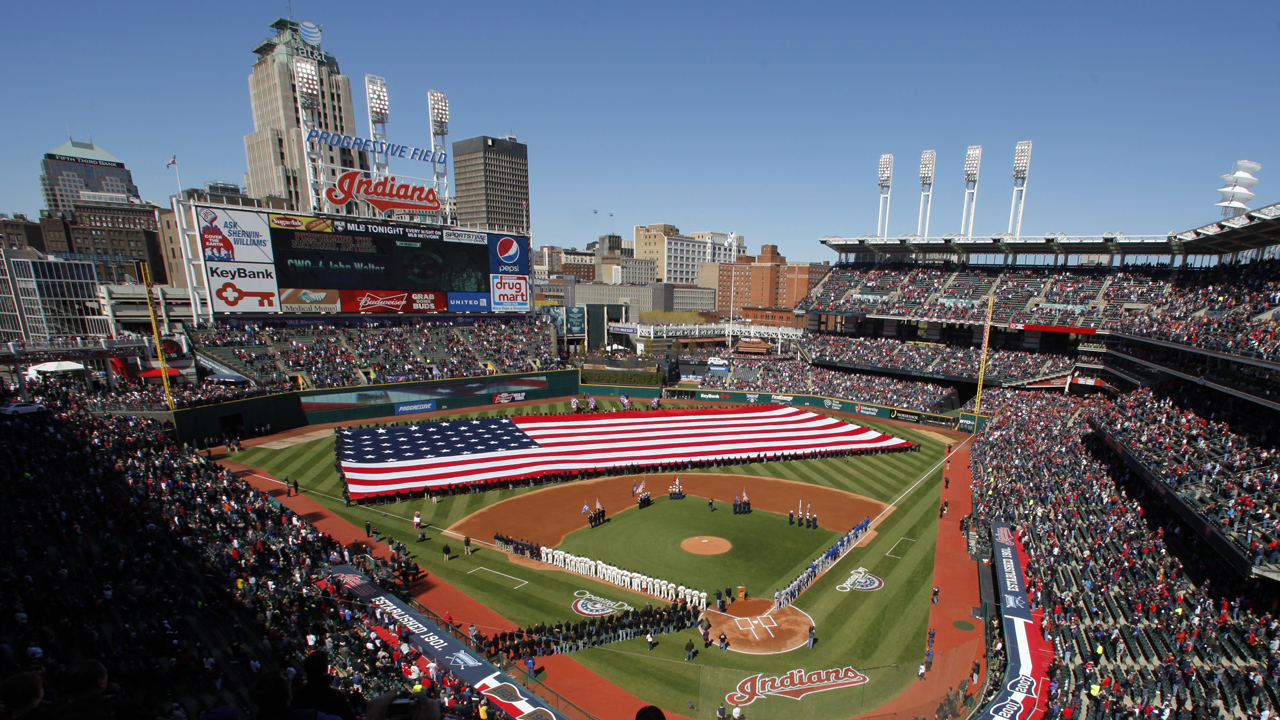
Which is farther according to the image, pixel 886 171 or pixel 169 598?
pixel 886 171

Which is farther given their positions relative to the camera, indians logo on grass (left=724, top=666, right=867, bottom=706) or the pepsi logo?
the pepsi logo

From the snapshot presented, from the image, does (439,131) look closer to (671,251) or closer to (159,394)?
(159,394)

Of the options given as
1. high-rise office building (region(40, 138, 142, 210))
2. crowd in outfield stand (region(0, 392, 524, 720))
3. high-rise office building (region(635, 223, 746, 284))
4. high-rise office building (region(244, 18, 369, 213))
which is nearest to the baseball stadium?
crowd in outfield stand (region(0, 392, 524, 720))

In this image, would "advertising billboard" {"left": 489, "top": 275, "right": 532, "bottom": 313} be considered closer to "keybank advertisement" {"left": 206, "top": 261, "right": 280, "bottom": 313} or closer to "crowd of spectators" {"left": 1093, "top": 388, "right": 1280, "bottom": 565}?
"keybank advertisement" {"left": 206, "top": 261, "right": 280, "bottom": 313}

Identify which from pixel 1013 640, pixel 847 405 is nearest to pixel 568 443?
pixel 1013 640

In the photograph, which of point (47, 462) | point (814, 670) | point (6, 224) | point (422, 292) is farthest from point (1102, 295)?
point (6, 224)

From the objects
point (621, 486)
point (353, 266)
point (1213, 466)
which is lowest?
point (621, 486)

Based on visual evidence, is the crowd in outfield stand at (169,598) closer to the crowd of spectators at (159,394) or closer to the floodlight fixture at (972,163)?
the crowd of spectators at (159,394)

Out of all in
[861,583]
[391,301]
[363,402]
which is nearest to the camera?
[861,583]
